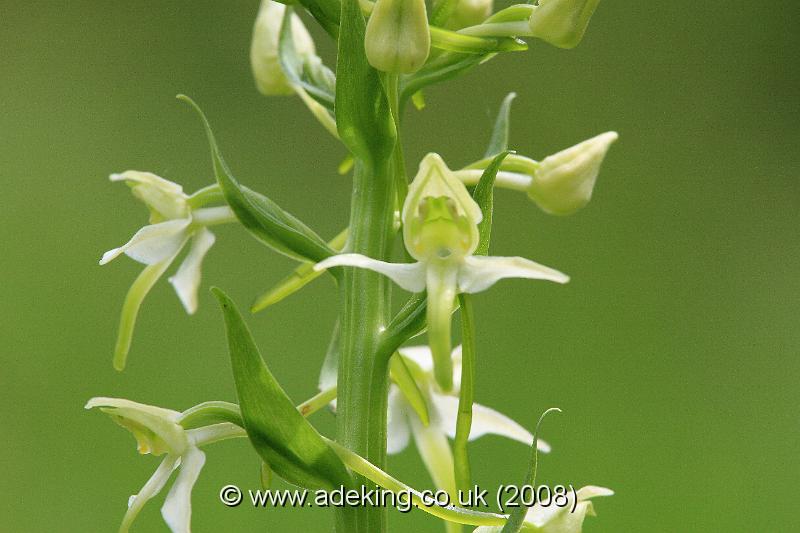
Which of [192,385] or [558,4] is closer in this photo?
[558,4]

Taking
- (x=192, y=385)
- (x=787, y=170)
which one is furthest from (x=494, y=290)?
(x=787, y=170)

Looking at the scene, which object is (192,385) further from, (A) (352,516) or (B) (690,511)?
(A) (352,516)

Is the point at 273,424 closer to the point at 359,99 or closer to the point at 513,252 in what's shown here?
the point at 359,99

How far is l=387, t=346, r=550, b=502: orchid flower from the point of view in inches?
58.8

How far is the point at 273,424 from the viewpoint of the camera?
1.14 metres

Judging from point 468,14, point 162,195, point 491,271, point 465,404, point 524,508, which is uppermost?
point 468,14

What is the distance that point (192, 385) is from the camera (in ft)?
12.0

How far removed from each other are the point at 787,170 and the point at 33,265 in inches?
132

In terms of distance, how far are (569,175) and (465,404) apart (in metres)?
0.31

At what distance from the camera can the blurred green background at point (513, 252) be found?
3.49 metres

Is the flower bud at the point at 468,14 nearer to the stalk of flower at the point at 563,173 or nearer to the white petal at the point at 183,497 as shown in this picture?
the stalk of flower at the point at 563,173

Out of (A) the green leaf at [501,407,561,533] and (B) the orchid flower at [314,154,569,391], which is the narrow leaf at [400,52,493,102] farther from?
(A) the green leaf at [501,407,561,533]

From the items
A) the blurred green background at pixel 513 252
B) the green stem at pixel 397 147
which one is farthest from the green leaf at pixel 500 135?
the blurred green background at pixel 513 252

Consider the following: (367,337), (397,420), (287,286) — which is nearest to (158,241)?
(287,286)
